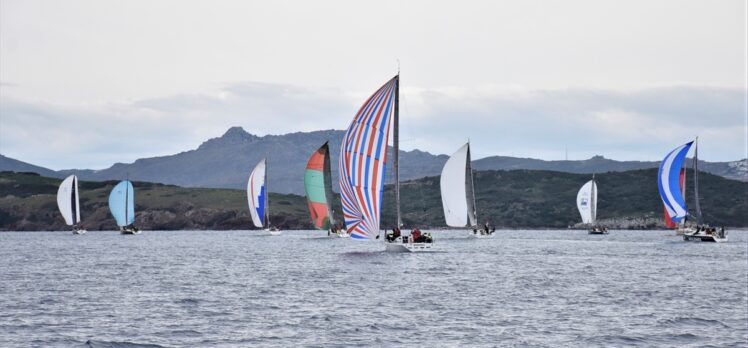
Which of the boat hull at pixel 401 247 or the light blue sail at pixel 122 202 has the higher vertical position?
the light blue sail at pixel 122 202

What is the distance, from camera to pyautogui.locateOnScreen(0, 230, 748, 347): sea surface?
134 ft

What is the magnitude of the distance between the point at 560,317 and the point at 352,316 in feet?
34.3

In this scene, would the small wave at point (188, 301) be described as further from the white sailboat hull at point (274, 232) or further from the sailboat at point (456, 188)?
the white sailboat hull at point (274, 232)

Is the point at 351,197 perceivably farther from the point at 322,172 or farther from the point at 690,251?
the point at 322,172

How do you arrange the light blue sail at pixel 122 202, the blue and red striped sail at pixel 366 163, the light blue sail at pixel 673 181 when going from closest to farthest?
the blue and red striped sail at pixel 366 163 → the light blue sail at pixel 673 181 → the light blue sail at pixel 122 202

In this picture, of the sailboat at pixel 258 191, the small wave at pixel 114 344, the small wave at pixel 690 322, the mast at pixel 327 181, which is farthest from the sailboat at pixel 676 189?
the small wave at pixel 114 344

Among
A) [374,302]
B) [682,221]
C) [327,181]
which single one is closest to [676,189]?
[682,221]

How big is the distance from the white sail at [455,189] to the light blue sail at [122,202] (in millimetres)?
74126

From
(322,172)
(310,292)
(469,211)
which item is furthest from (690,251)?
(310,292)

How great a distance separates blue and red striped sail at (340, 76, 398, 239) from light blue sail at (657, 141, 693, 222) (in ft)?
237

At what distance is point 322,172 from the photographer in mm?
141125

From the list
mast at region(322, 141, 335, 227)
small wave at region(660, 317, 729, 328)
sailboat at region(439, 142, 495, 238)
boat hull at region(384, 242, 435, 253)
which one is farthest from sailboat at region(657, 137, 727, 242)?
small wave at region(660, 317, 729, 328)

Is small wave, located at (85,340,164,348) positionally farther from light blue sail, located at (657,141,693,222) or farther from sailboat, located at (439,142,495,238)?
light blue sail, located at (657,141,693,222)

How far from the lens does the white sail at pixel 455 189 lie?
143 m
